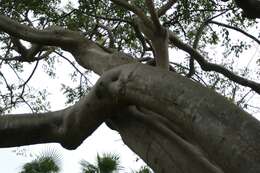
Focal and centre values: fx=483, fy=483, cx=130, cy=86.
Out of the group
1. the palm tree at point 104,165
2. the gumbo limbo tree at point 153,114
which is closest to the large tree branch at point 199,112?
the gumbo limbo tree at point 153,114

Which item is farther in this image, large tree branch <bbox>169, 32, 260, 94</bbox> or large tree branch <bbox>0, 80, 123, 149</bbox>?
large tree branch <bbox>169, 32, 260, 94</bbox>

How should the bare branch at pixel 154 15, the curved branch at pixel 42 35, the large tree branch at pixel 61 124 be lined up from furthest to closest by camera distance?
the curved branch at pixel 42 35 < the large tree branch at pixel 61 124 < the bare branch at pixel 154 15

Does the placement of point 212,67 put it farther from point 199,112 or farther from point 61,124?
point 199,112

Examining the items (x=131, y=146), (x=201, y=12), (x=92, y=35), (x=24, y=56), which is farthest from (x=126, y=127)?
(x=201, y=12)

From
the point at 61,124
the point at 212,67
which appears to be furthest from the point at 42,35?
the point at 212,67

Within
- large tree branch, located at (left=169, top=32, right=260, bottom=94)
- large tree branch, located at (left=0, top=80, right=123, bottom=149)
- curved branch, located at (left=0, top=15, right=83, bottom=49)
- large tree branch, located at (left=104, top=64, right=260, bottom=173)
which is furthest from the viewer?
large tree branch, located at (left=169, top=32, right=260, bottom=94)

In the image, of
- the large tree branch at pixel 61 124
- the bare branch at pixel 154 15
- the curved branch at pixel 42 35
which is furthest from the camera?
the curved branch at pixel 42 35

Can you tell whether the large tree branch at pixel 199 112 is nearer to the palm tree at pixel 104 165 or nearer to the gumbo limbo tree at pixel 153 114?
the gumbo limbo tree at pixel 153 114

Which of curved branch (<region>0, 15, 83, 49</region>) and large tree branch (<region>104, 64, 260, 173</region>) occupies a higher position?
curved branch (<region>0, 15, 83, 49</region>)

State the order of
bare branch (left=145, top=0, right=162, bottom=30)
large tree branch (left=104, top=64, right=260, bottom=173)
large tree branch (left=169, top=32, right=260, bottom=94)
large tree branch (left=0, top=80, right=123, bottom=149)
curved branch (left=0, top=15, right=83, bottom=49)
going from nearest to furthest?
1. large tree branch (left=104, top=64, right=260, bottom=173)
2. bare branch (left=145, top=0, right=162, bottom=30)
3. large tree branch (left=0, top=80, right=123, bottom=149)
4. curved branch (left=0, top=15, right=83, bottom=49)
5. large tree branch (left=169, top=32, right=260, bottom=94)

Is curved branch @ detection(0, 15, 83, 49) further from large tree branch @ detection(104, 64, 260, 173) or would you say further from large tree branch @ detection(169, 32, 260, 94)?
large tree branch @ detection(104, 64, 260, 173)

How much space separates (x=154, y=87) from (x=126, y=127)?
3.10ft

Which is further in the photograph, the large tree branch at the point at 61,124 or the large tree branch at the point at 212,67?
the large tree branch at the point at 212,67

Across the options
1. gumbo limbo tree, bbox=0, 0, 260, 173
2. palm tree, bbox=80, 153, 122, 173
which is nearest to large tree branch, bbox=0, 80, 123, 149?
gumbo limbo tree, bbox=0, 0, 260, 173
